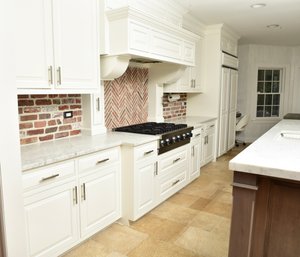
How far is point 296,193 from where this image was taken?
1.52 meters

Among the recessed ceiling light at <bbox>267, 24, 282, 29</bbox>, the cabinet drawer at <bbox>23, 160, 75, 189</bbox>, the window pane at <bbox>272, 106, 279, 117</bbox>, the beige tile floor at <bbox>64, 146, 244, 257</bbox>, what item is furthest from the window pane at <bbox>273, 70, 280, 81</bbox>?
the cabinet drawer at <bbox>23, 160, 75, 189</bbox>

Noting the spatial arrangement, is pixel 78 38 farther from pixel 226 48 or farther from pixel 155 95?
pixel 226 48

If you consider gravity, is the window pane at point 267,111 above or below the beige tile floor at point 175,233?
above

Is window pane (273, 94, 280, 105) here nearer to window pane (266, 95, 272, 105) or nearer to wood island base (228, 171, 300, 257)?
window pane (266, 95, 272, 105)

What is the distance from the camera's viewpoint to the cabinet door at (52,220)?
184 centimetres

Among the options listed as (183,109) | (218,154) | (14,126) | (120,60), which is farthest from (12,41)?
(218,154)

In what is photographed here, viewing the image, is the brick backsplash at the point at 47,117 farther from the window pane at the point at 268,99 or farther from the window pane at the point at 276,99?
the window pane at the point at 276,99

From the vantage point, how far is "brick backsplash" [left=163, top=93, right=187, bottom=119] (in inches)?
175

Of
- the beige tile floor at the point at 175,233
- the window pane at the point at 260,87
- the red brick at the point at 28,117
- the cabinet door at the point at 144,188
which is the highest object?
the window pane at the point at 260,87

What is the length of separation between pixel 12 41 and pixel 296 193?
1730 millimetres

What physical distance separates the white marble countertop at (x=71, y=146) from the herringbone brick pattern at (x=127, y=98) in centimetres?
39

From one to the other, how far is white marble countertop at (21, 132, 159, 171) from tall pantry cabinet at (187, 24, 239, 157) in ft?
8.21

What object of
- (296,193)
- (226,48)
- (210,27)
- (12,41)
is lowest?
(296,193)

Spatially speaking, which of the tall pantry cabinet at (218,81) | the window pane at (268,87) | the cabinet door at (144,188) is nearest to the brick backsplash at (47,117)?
the cabinet door at (144,188)
